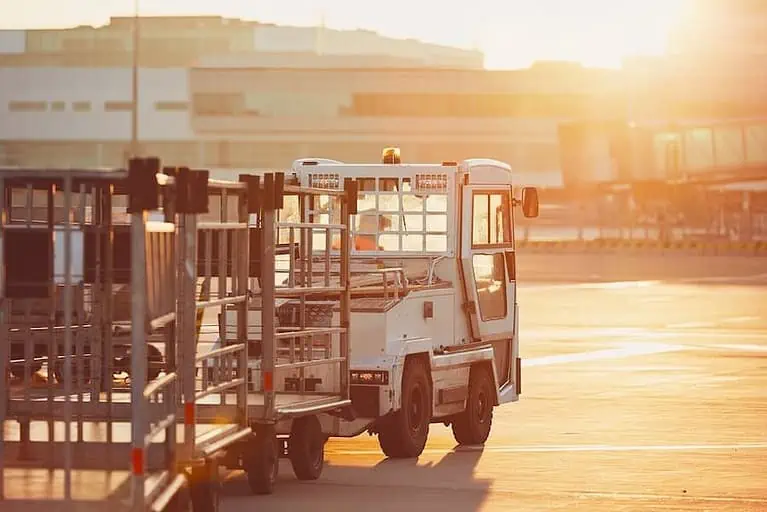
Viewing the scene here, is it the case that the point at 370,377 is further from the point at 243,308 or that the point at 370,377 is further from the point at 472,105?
the point at 472,105

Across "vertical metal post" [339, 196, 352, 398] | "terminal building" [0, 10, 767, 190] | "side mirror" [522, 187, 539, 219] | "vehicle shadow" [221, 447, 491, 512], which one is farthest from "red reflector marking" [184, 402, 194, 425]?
"terminal building" [0, 10, 767, 190]

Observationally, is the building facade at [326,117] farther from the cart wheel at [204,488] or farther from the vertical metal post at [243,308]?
the cart wheel at [204,488]

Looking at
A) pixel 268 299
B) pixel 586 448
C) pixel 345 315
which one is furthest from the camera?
pixel 586 448

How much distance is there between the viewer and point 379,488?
1511cm

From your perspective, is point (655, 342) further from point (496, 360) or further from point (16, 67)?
point (16, 67)

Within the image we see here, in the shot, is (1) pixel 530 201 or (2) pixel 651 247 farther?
(2) pixel 651 247

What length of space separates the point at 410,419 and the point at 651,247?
60.2m

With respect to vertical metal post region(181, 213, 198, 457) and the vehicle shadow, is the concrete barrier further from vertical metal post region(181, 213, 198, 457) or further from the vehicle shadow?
vertical metal post region(181, 213, 198, 457)

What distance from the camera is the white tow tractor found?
53.6 ft

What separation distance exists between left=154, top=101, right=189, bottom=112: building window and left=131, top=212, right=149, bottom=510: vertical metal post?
140 metres

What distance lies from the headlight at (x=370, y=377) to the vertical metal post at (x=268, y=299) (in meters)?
1.97

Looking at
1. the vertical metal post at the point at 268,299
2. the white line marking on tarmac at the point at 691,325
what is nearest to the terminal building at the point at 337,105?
the white line marking on tarmac at the point at 691,325

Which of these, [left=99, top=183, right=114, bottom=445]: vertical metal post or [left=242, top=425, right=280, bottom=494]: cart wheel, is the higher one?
[left=99, top=183, right=114, bottom=445]: vertical metal post

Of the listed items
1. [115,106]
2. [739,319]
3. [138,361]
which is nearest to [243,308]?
[138,361]
